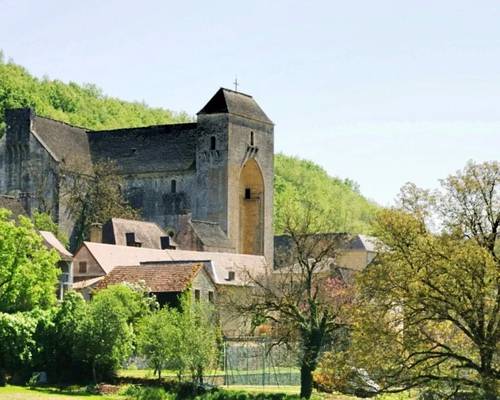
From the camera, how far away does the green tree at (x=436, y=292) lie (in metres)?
33.1

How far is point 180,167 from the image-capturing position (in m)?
102

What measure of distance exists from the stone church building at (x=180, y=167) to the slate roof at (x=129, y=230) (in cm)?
583

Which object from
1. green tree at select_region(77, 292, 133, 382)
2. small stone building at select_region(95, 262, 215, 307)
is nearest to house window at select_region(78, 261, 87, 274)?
small stone building at select_region(95, 262, 215, 307)

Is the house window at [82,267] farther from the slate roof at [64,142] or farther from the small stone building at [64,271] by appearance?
the slate roof at [64,142]

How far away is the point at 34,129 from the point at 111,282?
38681 mm

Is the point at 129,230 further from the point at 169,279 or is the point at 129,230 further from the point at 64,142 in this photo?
the point at 169,279

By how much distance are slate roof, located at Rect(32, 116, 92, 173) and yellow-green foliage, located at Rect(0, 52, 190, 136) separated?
17580 millimetres

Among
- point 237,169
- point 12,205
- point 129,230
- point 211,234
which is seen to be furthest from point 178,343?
point 237,169

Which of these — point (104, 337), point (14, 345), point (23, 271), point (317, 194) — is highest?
point (317, 194)

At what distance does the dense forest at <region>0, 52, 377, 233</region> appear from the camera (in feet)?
471

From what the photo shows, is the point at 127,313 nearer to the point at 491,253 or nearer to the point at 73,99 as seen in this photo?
the point at 491,253

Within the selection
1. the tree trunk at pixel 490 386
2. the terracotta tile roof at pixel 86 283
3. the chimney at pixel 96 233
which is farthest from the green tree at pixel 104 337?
the chimney at pixel 96 233

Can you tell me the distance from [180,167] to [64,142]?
1098 cm

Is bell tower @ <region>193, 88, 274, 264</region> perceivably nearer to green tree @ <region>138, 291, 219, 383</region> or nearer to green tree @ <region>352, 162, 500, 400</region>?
green tree @ <region>138, 291, 219, 383</region>
